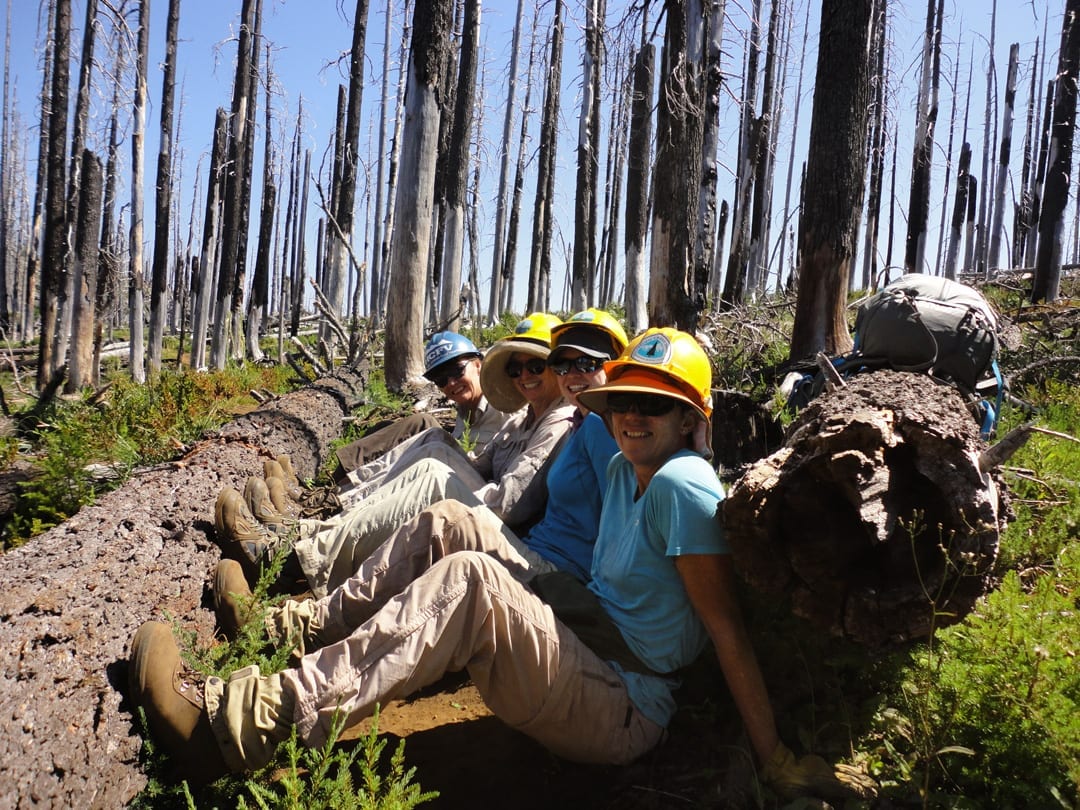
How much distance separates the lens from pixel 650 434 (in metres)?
2.66

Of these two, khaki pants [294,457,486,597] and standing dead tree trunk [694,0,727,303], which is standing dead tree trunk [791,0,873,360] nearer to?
standing dead tree trunk [694,0,727,303]

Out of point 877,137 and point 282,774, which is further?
point 877,137

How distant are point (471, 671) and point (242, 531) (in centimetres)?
208

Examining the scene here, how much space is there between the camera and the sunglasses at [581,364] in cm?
365

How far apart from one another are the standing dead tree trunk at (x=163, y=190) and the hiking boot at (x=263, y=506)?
12.3m

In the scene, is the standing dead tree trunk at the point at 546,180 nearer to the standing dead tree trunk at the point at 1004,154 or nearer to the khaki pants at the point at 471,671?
the standing dead tree trunk at the point at 1004,154

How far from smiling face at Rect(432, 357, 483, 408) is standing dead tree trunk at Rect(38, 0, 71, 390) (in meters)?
11.2

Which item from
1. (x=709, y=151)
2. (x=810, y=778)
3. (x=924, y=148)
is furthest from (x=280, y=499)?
(x=924, y=148)

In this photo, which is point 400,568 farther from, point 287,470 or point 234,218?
point 234,218

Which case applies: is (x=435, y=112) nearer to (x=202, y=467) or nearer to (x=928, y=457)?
(x=202, y=467)

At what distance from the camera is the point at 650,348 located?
268 cm

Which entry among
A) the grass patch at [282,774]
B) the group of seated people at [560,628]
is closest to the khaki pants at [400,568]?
the group of seated people at [560,628]

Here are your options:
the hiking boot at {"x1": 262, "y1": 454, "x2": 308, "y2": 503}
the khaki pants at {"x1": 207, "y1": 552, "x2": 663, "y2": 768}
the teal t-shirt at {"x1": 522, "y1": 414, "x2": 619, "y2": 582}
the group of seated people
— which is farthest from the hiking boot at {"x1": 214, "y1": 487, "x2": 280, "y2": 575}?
the khaki pants at {"x1": 207, "y1": 552, "x2": 663, "y2": 768}

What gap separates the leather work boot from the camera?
242 cm
